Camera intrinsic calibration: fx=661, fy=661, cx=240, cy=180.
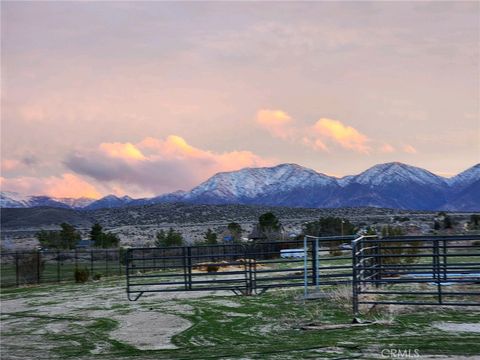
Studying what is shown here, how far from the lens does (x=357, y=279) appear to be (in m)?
15.2

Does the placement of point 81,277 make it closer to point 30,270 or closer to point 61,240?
point 30,270

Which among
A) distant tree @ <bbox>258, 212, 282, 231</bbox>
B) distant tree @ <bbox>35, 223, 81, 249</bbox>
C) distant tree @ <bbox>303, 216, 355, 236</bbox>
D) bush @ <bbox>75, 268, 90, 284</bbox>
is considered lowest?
bush @ <bbox>75, 268, 90, 284</bbox>

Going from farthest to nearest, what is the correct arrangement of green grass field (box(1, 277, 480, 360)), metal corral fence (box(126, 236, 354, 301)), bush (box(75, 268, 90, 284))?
1. bush (box(75, 268, 90, 284))
2. metal corral fence (box(126, 236, 354, 301))
3. green grass field (box(1, 277, 480, 360))

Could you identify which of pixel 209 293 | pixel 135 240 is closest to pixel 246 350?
pixel 209 293

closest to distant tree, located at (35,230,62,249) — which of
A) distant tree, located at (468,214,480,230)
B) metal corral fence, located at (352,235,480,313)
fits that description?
distant tree, located at (468,214,480,230)

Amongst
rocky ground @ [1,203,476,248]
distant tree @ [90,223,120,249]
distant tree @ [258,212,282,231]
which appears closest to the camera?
distant tree @ [258,212,282,231]

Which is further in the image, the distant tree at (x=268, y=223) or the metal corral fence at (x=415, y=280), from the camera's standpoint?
the distant tree at (x=268, y=223)

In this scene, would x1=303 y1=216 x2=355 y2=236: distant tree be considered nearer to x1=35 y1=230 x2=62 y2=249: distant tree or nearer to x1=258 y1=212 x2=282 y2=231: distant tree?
x1=258 y1=212 x2=282 y2=231: distant tree

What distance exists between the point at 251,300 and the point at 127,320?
4260 millimetres

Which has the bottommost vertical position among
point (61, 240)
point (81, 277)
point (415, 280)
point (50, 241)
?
point (81, 277)

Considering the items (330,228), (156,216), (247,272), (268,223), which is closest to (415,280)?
(247,272)

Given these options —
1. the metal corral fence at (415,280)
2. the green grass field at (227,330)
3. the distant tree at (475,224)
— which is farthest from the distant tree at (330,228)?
the green grass field at (227,330)

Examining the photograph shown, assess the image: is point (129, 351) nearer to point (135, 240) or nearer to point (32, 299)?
point (32, 299)

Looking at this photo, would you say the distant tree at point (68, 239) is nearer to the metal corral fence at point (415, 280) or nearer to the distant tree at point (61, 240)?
the distant tree at point (61, 240)
